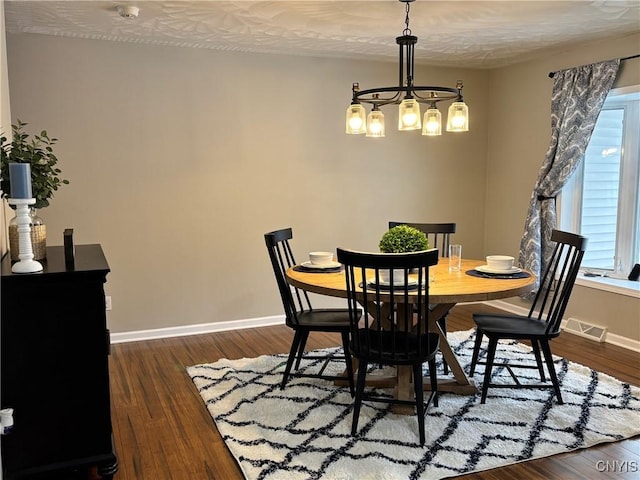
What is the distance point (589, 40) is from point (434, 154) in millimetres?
1651

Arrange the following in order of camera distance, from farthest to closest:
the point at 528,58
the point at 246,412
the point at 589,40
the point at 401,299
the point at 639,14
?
the point at 528,58, the point at 589,40, the point at 639,14, the point at 246,412, the point at 401,299

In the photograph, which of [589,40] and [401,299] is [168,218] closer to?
[401,299]

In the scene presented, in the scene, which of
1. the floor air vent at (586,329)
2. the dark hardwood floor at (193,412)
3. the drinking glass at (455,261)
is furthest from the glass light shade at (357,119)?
the floor air vent at (586,329)

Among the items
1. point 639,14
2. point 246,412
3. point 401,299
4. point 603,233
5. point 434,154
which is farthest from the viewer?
point 434,154

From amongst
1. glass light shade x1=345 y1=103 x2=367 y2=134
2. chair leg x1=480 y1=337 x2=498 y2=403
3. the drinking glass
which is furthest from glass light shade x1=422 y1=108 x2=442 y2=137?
chair leg x1=480 y1=337 x2=498 y2=403

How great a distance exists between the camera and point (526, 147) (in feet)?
16.8

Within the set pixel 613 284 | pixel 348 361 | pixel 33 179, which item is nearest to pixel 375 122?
pixel 348 361

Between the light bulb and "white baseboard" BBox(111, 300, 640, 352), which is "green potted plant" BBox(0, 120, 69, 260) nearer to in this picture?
the light bulb

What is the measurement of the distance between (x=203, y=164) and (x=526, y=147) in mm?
2962

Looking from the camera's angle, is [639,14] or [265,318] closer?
[639,14]

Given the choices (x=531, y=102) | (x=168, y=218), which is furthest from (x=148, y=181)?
(x=531, y=102)

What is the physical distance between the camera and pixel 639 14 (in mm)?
3539

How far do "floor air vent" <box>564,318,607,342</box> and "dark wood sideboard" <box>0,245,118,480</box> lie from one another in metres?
3.69

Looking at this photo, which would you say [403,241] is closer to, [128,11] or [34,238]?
[34,238]
